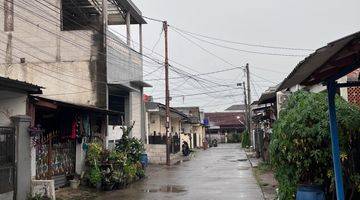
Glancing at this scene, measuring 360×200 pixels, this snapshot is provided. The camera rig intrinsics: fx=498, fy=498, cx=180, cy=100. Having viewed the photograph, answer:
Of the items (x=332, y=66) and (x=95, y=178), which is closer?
(x=332, y=66)

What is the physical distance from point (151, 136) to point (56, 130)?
17.5 metres

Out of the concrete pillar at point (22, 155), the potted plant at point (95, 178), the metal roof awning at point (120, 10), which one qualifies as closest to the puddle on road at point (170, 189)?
the potted plant at point (95, 178)

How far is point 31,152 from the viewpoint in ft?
47.4

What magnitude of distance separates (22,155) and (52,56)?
9.87m

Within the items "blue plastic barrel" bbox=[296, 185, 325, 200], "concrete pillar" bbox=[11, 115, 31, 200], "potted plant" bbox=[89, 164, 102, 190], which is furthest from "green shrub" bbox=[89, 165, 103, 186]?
"blue plastic barrel" bbox=[296, 185, 325, 200]

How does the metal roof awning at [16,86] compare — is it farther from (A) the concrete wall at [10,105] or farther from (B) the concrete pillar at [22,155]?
(B) the concrete pillar at [22,155]

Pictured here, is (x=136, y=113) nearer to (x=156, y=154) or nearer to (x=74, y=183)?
(x=156, y=154)

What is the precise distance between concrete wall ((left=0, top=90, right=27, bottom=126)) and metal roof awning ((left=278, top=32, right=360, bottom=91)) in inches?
334

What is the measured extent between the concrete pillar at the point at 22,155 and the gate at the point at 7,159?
137 millimetres

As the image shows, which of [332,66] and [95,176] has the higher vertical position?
[332,66]

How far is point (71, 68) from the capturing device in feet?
74.2

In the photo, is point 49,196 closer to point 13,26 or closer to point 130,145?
point 130,145

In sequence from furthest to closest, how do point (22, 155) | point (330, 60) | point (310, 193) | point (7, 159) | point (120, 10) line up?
point (120, 10)
point (22, 155)
point (7, 159)
point (310, 193)
point (330, 60)

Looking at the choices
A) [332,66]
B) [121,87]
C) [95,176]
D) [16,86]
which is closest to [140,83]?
[121,87]
